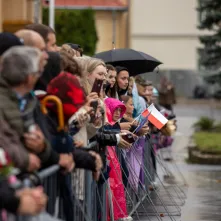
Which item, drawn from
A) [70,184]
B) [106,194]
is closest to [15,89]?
[70,184]

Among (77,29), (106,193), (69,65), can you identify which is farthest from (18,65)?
(77,29)

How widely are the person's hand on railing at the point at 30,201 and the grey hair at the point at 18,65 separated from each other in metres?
0.86

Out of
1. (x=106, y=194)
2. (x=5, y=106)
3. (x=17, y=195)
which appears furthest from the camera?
(x=106, y=194)

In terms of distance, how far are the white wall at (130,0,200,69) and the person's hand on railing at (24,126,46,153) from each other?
195 feet

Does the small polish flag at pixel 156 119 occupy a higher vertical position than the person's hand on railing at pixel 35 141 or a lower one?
lower

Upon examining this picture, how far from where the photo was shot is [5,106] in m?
6.49

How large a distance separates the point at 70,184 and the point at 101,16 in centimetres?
5466

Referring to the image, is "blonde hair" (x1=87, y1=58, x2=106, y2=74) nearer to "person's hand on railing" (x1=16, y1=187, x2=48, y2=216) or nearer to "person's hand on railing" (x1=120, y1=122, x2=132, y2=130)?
"person's hand on railing" (x1=120, y1=122, x2=132, y2=130)

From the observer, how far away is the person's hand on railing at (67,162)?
Answer: 23.7 feet

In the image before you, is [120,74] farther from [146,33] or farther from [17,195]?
[146,33]

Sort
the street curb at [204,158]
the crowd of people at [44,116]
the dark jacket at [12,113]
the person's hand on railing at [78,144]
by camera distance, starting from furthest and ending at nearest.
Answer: the street curb at [204,158] → the person's hand on railing at [78,144] → the dark jacket at [12,113] → the crowd of people at [44,116]

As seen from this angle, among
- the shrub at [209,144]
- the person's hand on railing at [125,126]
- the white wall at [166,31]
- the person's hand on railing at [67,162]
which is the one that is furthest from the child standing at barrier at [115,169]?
the white wall at [166,31]

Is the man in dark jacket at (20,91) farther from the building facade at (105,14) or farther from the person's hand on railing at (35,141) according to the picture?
the building facade at (105,14)

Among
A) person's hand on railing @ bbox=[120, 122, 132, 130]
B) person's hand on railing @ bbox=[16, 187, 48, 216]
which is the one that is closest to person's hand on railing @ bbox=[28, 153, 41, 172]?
person's hand on railing @ bbox=[16, 187, 48, 216]
